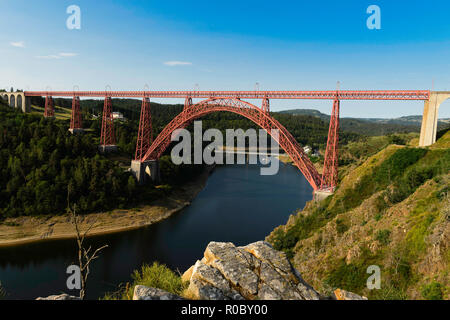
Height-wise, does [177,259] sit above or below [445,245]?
below

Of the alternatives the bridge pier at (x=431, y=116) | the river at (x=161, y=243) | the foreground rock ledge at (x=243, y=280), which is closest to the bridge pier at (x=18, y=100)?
the river at (x=161, y=243)

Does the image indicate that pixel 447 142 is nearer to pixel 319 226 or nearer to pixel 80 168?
pixel 319 226

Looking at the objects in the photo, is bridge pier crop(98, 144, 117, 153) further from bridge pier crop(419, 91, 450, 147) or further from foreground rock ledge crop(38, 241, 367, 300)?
foreground rock ledge crop(38, 241, 367, 300)

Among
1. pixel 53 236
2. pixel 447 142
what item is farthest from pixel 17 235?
pixel 447 142

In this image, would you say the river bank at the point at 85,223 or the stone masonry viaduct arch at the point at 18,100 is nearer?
the river bank at the point at 85,223

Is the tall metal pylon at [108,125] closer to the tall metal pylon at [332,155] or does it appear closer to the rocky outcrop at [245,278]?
the tall metal pylon at [332,155]

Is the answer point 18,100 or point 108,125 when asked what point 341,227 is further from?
point 18,100

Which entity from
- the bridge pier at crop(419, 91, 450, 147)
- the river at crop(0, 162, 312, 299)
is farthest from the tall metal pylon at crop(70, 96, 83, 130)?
the bridge pier at crop(419, 91, 450, 147)

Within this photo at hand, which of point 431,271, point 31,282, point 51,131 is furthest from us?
point 51,131
